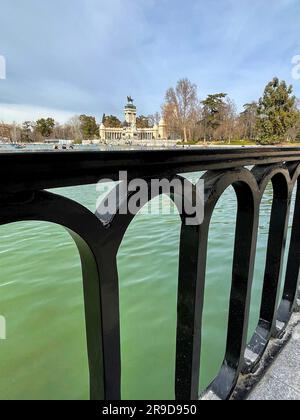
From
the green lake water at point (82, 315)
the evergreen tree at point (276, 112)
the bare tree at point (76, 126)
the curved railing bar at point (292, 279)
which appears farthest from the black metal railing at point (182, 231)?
the bare tree at point (76, 126)

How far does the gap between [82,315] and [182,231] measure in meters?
2.44

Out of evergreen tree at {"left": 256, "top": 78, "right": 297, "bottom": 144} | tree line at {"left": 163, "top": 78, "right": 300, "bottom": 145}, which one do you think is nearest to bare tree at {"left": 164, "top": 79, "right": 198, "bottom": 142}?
tree line at {"left": 163, "top": 78, "right": 300, "bottom": 145}

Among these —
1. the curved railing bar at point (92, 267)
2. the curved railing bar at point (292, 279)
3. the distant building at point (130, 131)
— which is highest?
the distant building at point (130, 131)

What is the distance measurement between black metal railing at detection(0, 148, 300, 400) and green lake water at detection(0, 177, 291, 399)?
43.9 inches

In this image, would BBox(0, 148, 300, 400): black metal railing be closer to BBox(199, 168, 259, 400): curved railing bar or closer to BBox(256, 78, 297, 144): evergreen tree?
BBox(199, 168, 259, 400): curved railing bar

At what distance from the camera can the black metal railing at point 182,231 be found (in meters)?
0.47

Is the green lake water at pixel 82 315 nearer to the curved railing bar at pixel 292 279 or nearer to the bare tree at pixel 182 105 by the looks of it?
the curved railing bar at pixel 292 279

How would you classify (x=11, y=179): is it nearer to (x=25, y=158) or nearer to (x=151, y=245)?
(x=25, y=158)

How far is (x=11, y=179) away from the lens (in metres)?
0.42

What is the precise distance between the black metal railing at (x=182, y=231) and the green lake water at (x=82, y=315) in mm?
1116

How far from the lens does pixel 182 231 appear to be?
2.86ft

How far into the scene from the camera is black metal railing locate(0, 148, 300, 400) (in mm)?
472

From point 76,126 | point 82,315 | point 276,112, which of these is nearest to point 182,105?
point 276,112

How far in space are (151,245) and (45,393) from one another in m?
3.22
